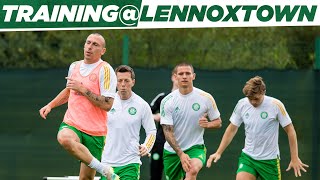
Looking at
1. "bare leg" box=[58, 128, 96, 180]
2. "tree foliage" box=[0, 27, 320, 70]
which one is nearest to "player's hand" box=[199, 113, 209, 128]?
"bare leg" box=[58, 128, 96, 180]

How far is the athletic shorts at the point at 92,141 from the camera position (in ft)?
40.4

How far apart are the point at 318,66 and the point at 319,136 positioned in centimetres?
108

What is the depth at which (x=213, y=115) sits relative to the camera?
1313 centimetres

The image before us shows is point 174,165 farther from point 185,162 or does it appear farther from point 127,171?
point 127,171

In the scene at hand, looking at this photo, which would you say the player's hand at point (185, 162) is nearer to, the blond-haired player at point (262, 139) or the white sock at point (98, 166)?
the blond-haired player at point (262, 139)

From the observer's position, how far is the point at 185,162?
12805 millimetres

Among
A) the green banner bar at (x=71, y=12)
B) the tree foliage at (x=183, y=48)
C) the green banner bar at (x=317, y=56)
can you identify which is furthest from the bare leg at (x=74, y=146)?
the green banner bar at (x=71, y=12)

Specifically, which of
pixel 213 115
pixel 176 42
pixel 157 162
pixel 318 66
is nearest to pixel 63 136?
pixel 213 115

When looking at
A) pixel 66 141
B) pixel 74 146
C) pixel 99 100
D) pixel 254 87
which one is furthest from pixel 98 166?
pixel 254 87

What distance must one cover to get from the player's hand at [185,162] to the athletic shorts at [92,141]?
38.7 inches

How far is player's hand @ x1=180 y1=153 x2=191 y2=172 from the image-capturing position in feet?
41.9

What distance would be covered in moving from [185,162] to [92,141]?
1.19 meters

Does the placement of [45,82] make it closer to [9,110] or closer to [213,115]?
[9,110]

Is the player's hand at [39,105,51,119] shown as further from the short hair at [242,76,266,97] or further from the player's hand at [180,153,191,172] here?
the short hair at [242,76,266,97]
